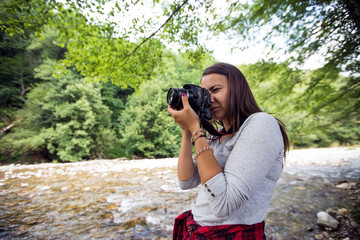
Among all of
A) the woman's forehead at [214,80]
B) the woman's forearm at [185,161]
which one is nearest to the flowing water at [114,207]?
the woman's forearm at [185,161]

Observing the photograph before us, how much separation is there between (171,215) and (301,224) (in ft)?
5.49

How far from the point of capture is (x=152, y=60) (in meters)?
3.69

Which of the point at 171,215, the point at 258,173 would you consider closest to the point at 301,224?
the point at 171,215

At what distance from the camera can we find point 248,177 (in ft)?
2.20

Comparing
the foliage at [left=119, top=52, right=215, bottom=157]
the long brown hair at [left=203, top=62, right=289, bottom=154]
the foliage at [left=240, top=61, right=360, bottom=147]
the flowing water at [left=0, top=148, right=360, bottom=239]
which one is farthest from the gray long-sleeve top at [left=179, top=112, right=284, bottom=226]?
the foliage at [left=119, top=52, right=215, bottom=157]

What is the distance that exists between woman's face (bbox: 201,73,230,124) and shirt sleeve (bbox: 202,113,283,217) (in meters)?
0.29

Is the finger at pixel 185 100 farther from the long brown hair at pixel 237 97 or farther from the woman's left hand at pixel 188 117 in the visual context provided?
the long brown hair at pixel 237 97

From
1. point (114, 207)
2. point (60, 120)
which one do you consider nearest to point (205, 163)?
point (114, 207)

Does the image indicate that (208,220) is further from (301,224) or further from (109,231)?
(301,224)

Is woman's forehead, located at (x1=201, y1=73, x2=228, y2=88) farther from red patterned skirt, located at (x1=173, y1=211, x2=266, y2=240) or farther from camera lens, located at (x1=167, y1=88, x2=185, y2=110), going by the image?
red patterned skirt, located at (x1=173, y1=211, x2=266, y2=240)

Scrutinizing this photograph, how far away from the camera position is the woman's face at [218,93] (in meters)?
0.99

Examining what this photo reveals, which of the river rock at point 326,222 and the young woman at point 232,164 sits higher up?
the young woman at point 232,164

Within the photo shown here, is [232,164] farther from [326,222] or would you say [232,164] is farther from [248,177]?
[326,222]

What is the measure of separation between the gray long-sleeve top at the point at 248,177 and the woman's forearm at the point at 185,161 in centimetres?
31
